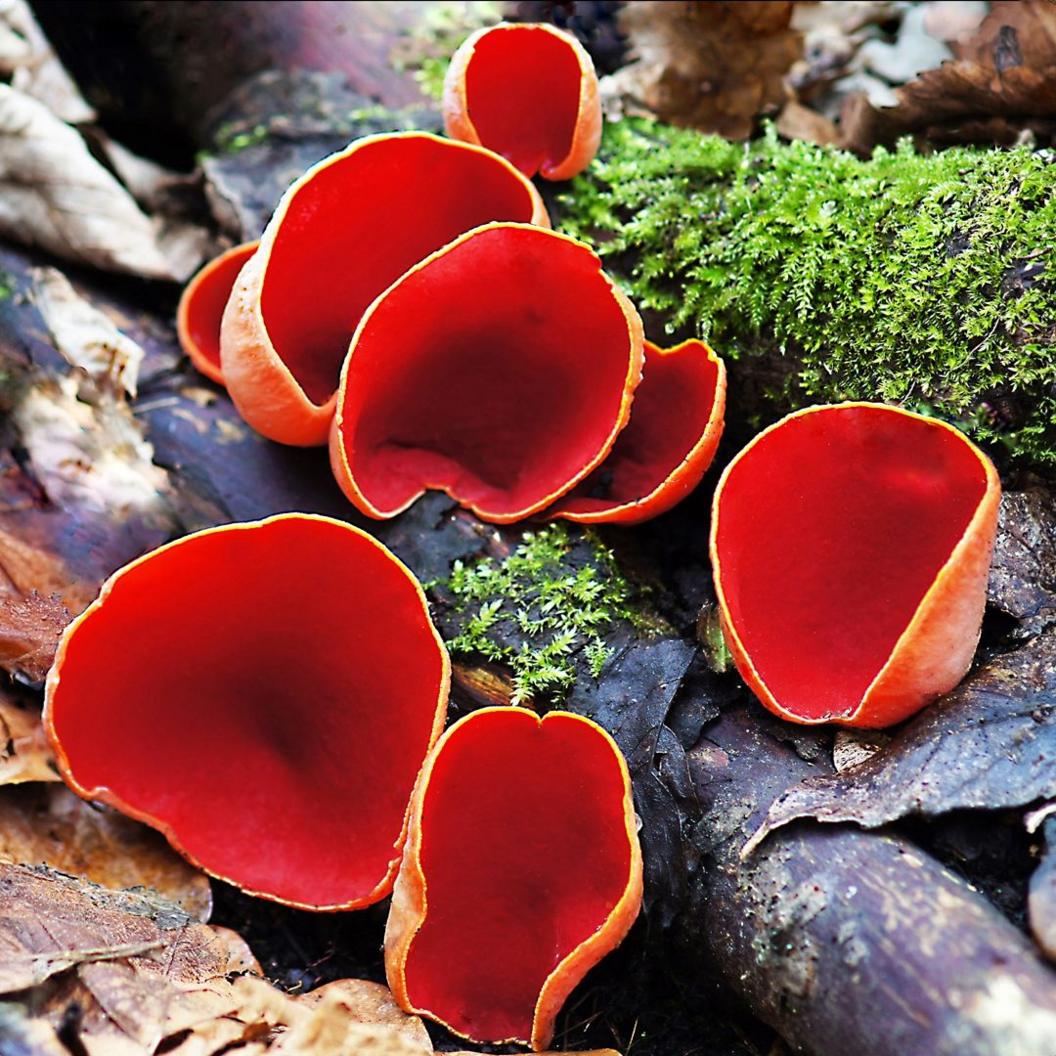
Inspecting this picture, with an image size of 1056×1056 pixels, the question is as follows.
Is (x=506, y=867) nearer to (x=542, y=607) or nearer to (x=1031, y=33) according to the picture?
(x=542, y=607)

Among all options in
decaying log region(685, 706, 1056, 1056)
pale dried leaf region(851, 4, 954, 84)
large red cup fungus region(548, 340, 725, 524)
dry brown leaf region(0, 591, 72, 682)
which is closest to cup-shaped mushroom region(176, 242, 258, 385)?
dry brown leaf region(0, 591, 72, 682)

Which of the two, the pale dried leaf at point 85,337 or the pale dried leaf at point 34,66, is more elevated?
the pale dried leaf at point 34,66

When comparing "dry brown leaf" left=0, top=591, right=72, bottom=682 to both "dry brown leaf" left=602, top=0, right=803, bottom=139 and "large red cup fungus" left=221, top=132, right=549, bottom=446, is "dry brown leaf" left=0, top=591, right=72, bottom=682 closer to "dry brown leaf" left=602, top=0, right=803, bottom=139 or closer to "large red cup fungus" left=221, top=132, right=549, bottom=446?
"large red cup fungus" left=221, top=132, right=549, bottom=446

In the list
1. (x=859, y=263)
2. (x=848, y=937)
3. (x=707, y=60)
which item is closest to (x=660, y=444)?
(x=859, y=263)

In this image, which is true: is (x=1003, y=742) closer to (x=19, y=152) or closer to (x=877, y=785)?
(x=877, y=785)

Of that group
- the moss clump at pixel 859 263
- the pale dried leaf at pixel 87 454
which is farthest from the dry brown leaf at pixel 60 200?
the moss clump at pixel 859 263

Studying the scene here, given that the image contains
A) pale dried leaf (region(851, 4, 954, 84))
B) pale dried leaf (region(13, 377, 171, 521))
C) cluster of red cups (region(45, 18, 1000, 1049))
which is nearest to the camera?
cluster of red cups (region(45, 18, 1000, 1049))

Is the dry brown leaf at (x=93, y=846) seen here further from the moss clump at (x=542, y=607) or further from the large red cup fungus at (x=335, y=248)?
the large red cup fungus at (x=335, y=248)
